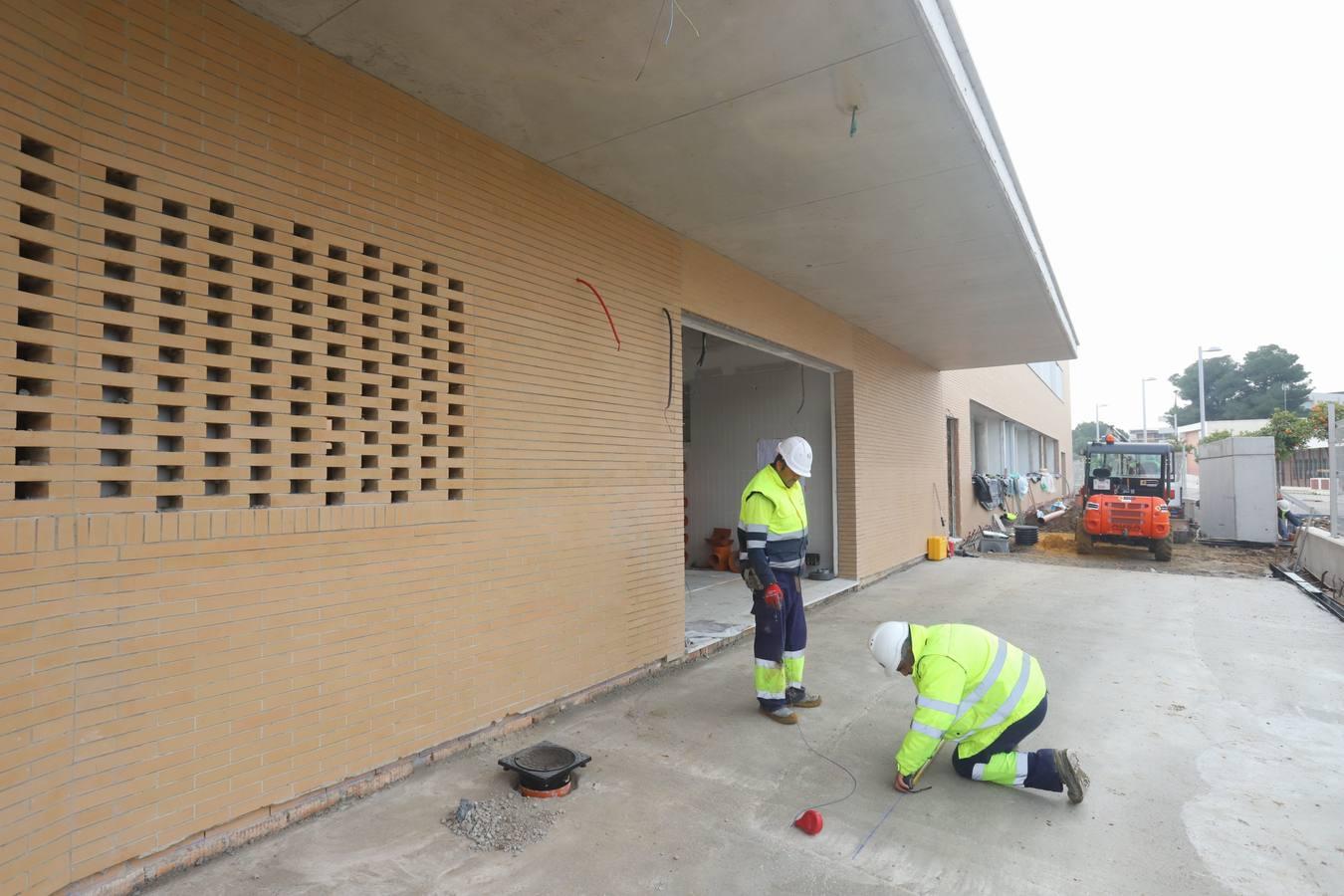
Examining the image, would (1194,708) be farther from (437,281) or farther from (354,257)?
(354,257)

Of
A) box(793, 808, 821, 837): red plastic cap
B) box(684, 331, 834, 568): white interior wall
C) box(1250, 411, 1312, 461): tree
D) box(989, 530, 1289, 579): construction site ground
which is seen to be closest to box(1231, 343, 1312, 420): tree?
box(1250, 411, 1312, 461): tree

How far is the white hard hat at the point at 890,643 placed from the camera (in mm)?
3588

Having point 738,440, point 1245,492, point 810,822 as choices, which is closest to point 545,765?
point 810,822

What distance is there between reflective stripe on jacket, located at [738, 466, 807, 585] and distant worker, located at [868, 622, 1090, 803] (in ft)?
3.67

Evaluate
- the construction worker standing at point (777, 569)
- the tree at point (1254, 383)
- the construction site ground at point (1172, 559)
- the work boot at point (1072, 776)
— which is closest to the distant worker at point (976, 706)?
the work boot at point (1072, 776)

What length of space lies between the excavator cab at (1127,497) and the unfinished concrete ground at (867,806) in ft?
26.3

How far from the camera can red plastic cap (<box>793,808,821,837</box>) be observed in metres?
3.17

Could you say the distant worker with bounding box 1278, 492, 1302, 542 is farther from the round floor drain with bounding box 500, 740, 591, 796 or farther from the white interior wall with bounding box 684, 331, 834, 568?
the round floor drain with bounding box 500, 740, 591, 796

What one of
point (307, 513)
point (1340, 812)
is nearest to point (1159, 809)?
point (1340, 812)

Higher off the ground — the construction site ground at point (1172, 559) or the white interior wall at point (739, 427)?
the white interior wall at point (739, 427)

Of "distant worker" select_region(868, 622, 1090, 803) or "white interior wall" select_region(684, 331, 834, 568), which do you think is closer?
"distant worker" select_region(868, 622, 1090, 803)

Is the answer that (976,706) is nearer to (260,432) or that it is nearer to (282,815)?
(282,815)

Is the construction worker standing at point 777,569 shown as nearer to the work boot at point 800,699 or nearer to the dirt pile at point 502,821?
the work boot at point 800,699

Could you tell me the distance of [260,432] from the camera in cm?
314
